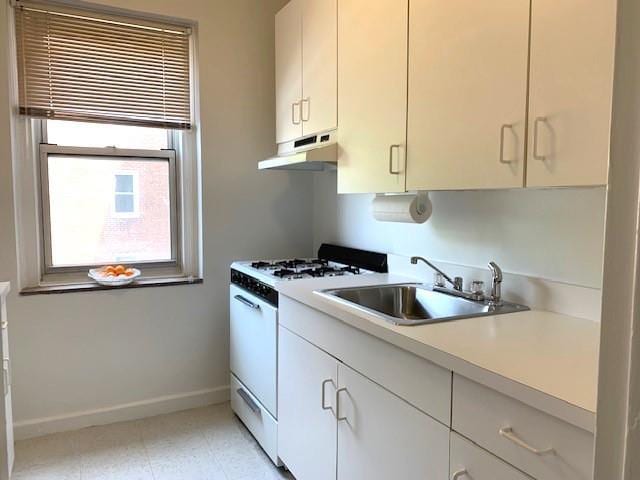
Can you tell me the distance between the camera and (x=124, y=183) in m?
2.77

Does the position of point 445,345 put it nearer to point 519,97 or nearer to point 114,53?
point 519,97

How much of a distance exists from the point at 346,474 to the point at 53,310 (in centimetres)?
180

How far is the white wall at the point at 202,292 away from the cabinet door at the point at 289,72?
255 mm

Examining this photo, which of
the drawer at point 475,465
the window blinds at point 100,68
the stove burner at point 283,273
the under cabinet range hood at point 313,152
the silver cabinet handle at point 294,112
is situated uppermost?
the window blinds at point 100,68

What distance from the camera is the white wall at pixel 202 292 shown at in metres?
2.50

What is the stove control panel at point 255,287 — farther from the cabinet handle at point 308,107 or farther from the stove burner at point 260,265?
the cabinet handle at point 308,107

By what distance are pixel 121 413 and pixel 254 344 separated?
0.96m

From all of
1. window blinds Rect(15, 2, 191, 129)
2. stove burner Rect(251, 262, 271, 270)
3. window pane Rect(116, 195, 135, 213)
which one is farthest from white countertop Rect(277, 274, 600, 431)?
window blinds Rect(15, 2, 191, 129)

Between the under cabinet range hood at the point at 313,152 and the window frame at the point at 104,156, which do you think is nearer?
the under cabinet range hood at the point at 313,152

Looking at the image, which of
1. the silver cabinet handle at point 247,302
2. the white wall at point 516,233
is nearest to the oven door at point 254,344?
the silver cabinet handle at point 247,302

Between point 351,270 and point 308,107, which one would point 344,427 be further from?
point 308,107

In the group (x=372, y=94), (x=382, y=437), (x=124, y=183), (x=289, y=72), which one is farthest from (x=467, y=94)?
(x=124, y=183)

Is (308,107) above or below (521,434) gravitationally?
above

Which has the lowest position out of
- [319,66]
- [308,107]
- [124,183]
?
[124,183]
